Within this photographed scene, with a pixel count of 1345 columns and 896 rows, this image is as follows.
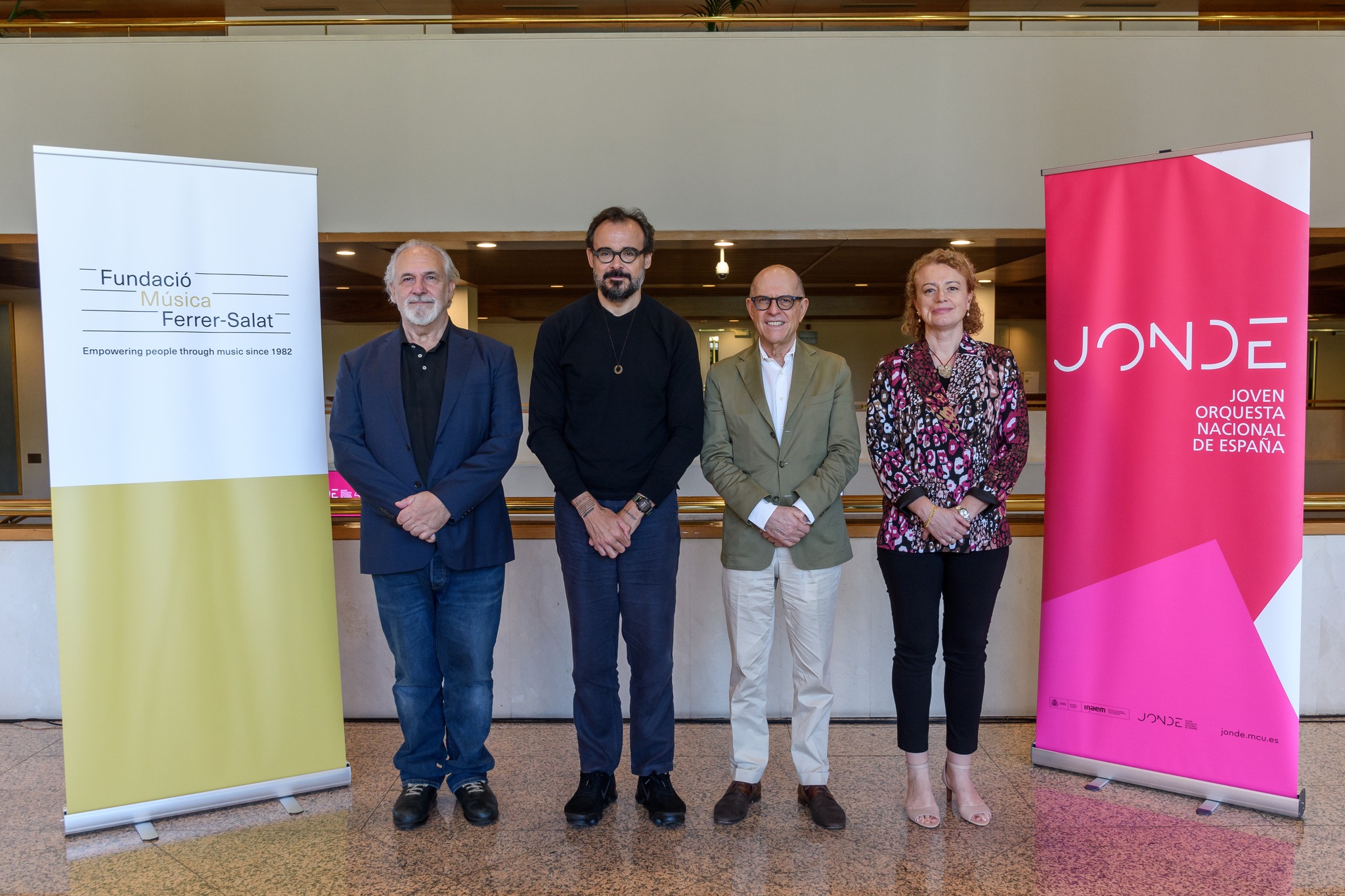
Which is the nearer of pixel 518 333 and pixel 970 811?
pixel 970 811

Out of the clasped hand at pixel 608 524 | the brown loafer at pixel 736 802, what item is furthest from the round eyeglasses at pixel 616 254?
the brown loafer at pixel 736 802

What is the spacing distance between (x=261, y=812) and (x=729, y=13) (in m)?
6.06

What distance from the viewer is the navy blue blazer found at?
2.65 metres

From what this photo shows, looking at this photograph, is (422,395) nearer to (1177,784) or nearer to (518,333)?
(1177,784)

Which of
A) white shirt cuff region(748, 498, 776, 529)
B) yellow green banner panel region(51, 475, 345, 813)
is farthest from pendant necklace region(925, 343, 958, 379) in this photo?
yellow green banner panel region(51, 475, 345, 813)

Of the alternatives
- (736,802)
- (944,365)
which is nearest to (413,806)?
(736,802)

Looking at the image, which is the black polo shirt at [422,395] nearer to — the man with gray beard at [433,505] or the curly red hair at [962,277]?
the man with gray beard at [433,505]

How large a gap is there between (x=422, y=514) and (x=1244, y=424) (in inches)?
105

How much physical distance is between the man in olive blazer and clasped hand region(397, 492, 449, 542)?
0.86 metres

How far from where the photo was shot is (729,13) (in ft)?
21.0

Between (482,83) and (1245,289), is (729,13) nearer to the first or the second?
(482,83)

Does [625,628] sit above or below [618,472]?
below

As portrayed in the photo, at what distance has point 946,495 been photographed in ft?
8.66

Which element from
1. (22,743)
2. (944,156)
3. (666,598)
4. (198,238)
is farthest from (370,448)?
(944,156)
